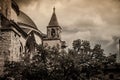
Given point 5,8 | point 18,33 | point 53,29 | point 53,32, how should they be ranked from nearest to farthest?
1. point 5,8
2. point 18,33
3. point 53,29
4. point 53,32

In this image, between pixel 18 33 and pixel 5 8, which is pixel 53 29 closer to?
pixel 18 33

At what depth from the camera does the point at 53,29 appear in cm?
5034

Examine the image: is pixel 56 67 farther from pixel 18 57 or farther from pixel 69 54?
pixel 18 57

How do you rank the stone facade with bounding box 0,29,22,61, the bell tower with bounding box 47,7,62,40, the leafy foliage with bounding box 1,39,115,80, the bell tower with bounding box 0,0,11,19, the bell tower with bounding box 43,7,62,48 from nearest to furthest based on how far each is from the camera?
the leafy foliage with bounding box 1,39,115,80 < the stone facade with bounding box 0,29,22,61 < the bell tower with bounding box 0,0,11,19 < the bell tower with bounding box 43,7,62,48 < the bell tower with bounding box 47,7,62,40

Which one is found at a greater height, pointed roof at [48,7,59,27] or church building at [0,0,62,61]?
pointed roof at [48,7,59,27]

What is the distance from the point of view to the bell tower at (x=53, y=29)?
50281 mm

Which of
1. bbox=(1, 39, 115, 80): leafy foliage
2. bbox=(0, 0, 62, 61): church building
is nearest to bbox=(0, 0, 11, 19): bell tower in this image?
bbox=(0, 0, 62, 61): church building

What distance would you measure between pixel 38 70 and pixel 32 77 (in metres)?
0.90

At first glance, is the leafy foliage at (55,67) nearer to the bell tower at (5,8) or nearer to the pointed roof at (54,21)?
the bell tower at (5,8)

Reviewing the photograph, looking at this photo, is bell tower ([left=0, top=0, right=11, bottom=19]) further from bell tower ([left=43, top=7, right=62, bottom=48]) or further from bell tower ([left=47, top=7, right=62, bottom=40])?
bell tower ([left=47, top=7, right=62, bottom=40])

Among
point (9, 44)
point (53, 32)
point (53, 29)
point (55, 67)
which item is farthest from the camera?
point (53, 32)

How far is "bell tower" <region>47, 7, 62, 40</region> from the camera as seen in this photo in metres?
50.3

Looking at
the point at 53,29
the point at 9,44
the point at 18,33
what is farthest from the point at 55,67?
the point at 53,29

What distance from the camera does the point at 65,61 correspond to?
25.9m
